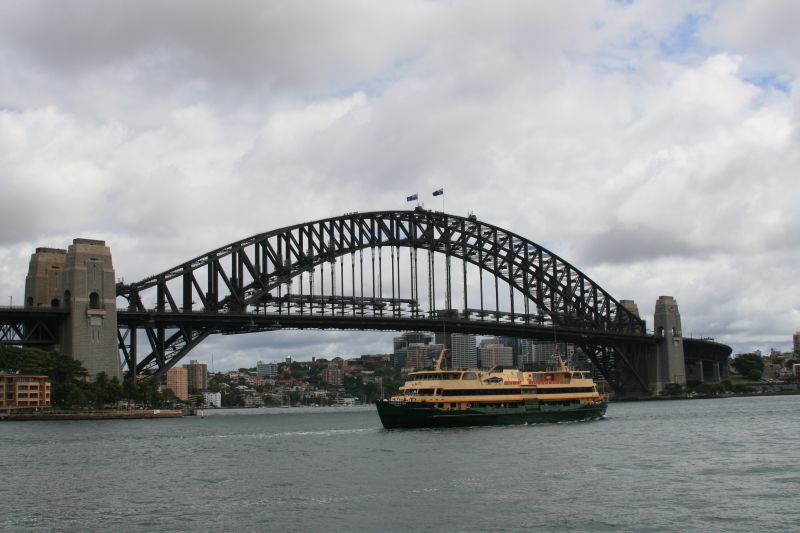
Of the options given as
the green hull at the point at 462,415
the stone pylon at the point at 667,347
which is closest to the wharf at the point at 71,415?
the green hull at the point at 462,415

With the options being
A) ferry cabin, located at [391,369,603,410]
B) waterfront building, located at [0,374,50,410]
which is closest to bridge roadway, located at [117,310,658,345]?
waterfront building, located at [0,374,50,410]

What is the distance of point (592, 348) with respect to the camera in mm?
166125

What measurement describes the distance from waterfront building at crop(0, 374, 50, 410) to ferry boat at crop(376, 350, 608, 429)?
123 ft

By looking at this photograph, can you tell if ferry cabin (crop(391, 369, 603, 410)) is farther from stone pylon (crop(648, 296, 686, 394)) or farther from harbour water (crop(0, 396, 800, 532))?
Result: stone pylon (crop(648, 296, 686, 394))

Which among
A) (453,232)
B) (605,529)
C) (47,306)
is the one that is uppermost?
(453,232)

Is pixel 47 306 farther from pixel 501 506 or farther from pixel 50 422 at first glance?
pixel 501 506

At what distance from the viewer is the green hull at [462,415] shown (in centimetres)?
7762

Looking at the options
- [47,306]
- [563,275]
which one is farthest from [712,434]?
[563,275]

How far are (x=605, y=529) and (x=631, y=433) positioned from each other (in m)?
39.5

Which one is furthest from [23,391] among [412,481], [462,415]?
[412,481]

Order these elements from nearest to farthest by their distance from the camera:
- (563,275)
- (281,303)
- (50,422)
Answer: (50,422) → (281,303) → (563,275)

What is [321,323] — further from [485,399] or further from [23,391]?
[485,399]

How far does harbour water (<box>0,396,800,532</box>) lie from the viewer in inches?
1423

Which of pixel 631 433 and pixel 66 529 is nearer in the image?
pixel 66 529
